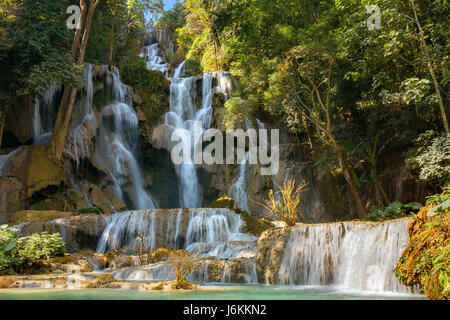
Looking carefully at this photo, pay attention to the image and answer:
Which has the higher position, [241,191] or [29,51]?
[29,51]

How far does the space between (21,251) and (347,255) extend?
8128 mm

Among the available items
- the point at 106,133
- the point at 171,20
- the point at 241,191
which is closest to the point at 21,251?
the point at 241,191

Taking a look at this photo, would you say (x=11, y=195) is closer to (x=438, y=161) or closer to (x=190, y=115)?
(x=190, y=115)

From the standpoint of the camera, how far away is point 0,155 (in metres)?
17.1

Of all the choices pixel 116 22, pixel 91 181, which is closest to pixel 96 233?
pixel 91 181

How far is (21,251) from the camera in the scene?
9.35 meters

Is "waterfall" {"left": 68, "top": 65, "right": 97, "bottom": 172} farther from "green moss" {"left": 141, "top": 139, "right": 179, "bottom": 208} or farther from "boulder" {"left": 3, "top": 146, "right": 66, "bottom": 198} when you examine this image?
"green moss" {"left": 141, "top": 139, "right": 179, "bottom": 208}

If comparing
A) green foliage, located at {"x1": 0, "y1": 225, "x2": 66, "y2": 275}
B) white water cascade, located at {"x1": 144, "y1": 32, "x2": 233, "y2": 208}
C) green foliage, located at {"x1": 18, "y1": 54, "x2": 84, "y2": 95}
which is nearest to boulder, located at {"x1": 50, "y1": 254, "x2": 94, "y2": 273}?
green foliage, located at {"x1": 0, "y1": 225, "x2": 66, "y2": 275}

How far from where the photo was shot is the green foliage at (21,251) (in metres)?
8.79

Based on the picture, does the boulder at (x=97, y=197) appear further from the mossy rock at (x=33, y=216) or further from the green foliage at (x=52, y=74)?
the green foliage at (x=52, y=74)

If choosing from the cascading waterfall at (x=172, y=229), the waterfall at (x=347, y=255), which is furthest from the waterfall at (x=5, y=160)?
the waterfall at (x=347, y=255)

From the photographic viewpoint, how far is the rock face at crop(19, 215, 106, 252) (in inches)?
511

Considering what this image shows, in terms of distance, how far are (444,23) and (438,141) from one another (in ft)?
11.9

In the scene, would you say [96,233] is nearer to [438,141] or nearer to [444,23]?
[438,141]
